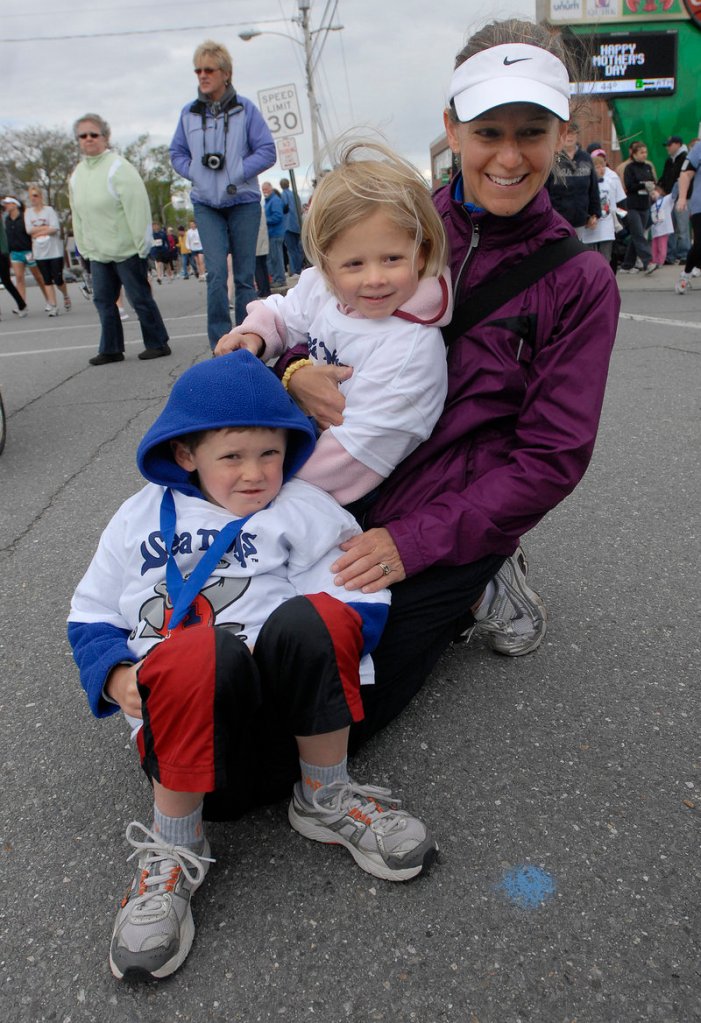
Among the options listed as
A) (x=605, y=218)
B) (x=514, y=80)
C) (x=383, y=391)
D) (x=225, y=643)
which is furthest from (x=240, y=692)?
(x=605, y=218)

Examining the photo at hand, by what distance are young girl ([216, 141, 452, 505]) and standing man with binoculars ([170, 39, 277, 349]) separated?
4.30 meters

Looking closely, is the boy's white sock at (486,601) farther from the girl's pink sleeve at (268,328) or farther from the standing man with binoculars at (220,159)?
the standing man with binoculars at (220,159)

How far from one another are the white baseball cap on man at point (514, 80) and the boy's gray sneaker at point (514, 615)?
3.74 feet

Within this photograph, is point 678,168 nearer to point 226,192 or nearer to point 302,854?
point 226,192

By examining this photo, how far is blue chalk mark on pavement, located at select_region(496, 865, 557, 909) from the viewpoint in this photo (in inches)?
61.3

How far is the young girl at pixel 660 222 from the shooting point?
12.6 metres

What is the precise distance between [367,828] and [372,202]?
1.33 m

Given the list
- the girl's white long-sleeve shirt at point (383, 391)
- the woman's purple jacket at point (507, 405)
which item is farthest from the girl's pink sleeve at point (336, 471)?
the woman's purple jacket at point (507, 405)

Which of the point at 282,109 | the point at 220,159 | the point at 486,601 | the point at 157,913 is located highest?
the point at 282,109

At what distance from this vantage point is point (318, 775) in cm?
169

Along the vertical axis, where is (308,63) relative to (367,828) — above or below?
above

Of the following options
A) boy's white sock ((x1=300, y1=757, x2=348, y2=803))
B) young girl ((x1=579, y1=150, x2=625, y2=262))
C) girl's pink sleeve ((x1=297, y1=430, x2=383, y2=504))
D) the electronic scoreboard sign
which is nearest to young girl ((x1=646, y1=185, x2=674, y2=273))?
young girl ((x1=579, y1=150, x2=625, y2=262))

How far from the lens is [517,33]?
1898 millimetres

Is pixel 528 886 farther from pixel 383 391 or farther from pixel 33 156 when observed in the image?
pixel 33 156
